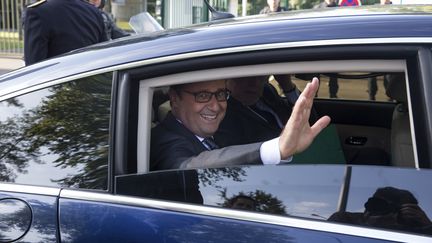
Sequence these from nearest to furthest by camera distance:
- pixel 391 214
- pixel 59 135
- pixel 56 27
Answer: pixel 391 214 → pixel 59 135 → pixel 56 27

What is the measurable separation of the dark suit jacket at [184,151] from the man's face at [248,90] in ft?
0.80

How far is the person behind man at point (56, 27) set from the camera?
12.2ft

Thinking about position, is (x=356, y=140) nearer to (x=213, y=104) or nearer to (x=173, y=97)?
(x=213, y=104)

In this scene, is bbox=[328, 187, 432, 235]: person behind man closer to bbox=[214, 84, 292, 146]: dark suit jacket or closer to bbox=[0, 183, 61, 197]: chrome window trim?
bbox=[214, 84, 292, 146]: dark suit jacket

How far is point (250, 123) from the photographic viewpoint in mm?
2213

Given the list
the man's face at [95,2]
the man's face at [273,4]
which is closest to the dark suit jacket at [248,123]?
the man's face at [95,2]

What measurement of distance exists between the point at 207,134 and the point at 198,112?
0.09m

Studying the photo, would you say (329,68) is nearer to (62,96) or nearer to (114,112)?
(114,112)

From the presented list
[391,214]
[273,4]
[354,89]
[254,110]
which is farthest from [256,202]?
[273,4]

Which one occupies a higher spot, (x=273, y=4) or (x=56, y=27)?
(x=273, y=4)

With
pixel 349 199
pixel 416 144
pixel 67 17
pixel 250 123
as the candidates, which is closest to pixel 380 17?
pixel 416 144

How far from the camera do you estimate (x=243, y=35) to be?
1601mm

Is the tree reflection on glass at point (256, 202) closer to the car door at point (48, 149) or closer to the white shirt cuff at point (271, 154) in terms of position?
the white shirt cuff at point (271, 154)

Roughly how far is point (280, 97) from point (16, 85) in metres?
1.26
